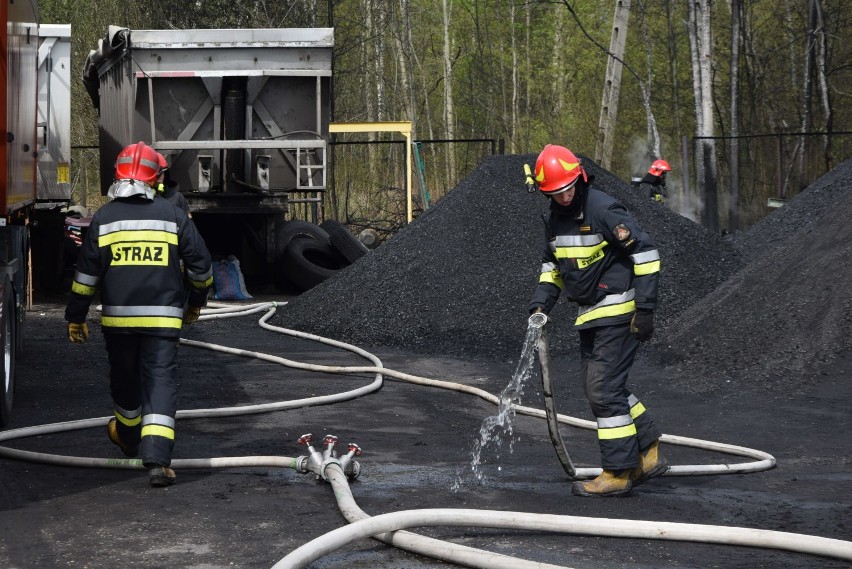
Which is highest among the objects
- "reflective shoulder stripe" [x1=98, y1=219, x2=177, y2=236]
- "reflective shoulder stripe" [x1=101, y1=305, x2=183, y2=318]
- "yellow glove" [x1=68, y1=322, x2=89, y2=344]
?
"reflective shoulder stripe" [x1=98, y1=219, x2=177, y2=236]

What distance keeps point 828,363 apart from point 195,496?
5730mm

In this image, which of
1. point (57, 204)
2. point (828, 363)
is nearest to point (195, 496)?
point (828, 363)

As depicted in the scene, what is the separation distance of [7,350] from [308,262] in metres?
9.32

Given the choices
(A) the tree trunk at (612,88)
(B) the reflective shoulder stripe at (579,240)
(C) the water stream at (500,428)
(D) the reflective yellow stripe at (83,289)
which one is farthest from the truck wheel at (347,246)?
(B) the reflective shoulder stripe at (579,240)

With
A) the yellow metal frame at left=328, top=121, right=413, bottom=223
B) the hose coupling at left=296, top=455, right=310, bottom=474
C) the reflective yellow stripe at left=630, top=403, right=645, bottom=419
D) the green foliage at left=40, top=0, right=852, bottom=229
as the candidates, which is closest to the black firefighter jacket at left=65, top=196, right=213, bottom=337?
the hose coupling at left=296, top=455, right=310, bottom=474

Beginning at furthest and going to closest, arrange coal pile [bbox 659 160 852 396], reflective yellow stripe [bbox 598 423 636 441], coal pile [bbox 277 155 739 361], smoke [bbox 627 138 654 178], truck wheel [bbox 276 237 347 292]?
smoke [bbox 627 138 654 178] < truck wheel [bbox 276 237 347 292] < coal pile [bbox 277 155 739 361] < coal pile [bbox 659 160 852 396] < reflective yellow stripe [bbox 598 423 636 441]

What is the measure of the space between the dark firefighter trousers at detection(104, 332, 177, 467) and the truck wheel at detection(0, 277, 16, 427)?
1.26m

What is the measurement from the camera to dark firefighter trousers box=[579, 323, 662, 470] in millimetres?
5574

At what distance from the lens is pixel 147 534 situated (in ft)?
15.5

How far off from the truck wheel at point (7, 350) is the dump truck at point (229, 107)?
23.9 feet

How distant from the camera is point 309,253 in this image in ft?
56.3

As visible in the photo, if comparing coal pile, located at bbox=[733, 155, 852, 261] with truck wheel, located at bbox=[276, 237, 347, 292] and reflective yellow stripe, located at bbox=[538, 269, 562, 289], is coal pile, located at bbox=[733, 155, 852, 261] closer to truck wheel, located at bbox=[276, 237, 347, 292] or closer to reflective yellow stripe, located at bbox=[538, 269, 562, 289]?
truck wheel, located at bbox=[276, 237, 347, 292]

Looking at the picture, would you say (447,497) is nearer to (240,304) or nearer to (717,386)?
(717,386)

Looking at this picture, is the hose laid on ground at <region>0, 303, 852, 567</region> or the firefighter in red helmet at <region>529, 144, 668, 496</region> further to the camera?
the firefighter in red helmet at <region>529, 144, 668, 496</region>
